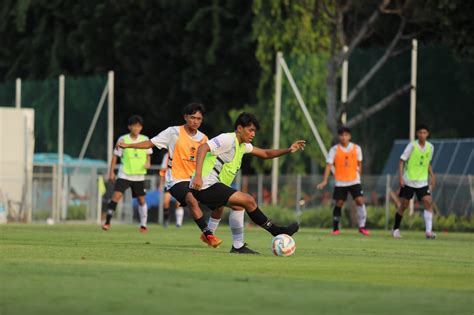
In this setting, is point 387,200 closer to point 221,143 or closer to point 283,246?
point 221,143

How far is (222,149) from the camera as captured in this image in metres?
18.4

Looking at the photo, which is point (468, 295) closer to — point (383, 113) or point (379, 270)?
point (379, 270)

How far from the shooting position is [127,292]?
1112 cm

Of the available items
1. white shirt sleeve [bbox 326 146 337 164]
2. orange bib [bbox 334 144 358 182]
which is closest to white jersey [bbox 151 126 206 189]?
white shirt sleeve [bbox 326 146 337 164]

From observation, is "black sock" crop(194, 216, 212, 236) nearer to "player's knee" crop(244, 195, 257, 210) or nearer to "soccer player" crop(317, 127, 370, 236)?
"player's knee" crop(244, 195, 257, 210)

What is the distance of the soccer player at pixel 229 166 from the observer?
18062mm

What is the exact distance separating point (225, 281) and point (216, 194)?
19.0ft

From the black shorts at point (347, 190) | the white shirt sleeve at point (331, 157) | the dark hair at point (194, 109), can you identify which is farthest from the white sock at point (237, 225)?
the black shorts at point (347, 190)

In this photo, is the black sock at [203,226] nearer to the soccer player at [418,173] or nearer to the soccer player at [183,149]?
the soccer player at [183,149]

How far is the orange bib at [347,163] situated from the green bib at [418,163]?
5.12ft

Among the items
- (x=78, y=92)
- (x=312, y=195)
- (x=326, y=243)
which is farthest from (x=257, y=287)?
(x=78, y=92)

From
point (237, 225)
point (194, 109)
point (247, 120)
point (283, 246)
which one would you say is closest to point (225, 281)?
point (283, 246)

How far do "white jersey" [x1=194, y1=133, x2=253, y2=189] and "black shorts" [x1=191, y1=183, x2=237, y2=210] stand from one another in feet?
0.29

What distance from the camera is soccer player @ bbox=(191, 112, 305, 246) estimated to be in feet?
59.3
